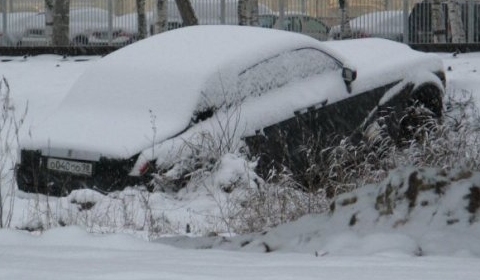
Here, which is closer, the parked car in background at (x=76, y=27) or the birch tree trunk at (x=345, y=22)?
the birch tree trunk at (x=345, y=22)

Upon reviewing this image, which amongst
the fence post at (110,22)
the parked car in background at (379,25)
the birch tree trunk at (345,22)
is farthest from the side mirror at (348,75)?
the fence post at (110,22)

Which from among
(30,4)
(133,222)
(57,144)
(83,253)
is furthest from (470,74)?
(30,4)

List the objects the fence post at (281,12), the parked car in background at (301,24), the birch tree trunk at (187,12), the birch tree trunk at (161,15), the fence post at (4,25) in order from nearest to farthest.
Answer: the birch tree trunk at (161,15) < the birch tree trunk at (187,12) < the parked car in background at (301,24) < the fence post at (281,12) < the fence post at (4,25)

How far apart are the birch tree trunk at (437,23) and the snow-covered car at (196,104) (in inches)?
480

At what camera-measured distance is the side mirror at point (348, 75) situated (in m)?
10.5

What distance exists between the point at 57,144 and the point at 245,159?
1.57 m

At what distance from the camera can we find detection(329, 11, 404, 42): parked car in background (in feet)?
80.1

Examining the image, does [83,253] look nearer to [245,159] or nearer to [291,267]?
[291,267]

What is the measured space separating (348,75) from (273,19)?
16.3m

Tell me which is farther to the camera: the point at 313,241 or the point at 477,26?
the point at 477,26

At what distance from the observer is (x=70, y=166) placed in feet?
29.8

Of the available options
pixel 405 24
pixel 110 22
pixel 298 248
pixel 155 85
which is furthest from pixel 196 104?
pixel 110 22

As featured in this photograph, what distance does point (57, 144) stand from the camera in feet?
30.2

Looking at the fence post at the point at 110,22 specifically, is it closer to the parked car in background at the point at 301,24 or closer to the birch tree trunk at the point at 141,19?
the birch tree trunk at the point at 141,19
